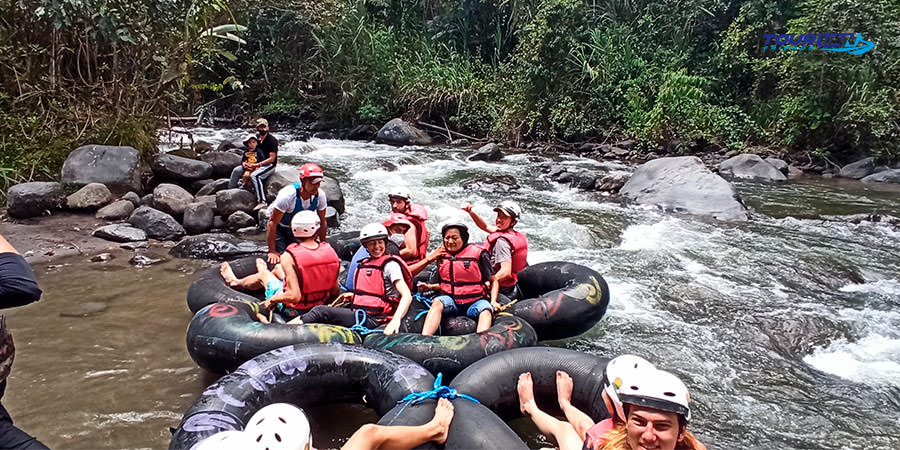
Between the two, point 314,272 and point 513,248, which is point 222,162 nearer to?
point 314,272

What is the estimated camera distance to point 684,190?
9.81 metres

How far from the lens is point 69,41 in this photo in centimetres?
857

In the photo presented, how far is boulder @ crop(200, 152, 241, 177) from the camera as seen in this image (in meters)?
9.55

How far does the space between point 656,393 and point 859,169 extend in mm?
12932

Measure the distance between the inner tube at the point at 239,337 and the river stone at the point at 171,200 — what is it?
4.44 m

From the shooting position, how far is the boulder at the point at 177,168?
8.95 m

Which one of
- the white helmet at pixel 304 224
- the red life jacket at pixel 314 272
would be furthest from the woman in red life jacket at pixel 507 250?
the white helmet at pixel 304 224

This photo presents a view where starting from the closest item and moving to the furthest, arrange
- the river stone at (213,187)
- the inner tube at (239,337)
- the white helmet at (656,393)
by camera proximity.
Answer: the white helmet at (656,393)
the inner tube at (239,337)
the river stone at (213,187)

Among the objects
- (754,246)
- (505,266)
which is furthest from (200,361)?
(754,246)

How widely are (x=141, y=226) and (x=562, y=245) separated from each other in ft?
17.3

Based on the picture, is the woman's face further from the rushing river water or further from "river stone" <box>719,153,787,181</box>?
"river stone" <box>719,153,787,181</box>

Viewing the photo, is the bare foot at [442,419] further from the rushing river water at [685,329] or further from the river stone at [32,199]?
the river stone at [32,199]

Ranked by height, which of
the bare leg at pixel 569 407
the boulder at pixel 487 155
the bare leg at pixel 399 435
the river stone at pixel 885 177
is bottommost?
the boulder at pixel 487 155

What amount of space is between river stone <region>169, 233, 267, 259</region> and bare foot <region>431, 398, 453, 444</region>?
4.32 metres
